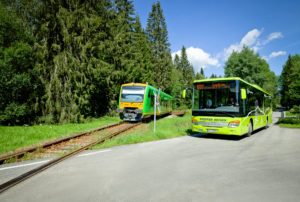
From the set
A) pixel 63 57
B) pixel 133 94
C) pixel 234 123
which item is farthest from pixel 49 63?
pixel 234 123

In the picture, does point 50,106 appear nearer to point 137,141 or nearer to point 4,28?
point 4,28

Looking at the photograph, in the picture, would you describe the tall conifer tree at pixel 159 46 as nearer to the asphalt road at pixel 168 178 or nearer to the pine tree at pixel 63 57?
the pine tree at pixel 63 57

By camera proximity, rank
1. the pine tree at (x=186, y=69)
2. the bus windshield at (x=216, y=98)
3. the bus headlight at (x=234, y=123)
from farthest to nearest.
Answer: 1. the pine tree at (x=186, y=69)
2. the bus windshield at (x=216, y=98)
3. the bus headlight at (x=234, y=123)

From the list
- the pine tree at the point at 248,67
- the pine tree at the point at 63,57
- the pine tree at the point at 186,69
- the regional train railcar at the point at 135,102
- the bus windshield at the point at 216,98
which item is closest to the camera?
the bus windshield at the point at 216,98

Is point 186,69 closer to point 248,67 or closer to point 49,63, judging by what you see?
point 248,67

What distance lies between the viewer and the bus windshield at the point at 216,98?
1035 centimetres

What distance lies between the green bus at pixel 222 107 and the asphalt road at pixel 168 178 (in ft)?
8.60

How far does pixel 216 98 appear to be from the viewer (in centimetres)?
1094

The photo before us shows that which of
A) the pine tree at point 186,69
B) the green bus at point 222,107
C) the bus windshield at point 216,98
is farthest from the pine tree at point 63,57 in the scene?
the pine tree at point 186,69

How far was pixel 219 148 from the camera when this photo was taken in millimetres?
8656

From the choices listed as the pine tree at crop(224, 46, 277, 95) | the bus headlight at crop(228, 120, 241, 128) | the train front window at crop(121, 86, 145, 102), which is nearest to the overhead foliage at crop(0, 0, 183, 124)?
the train front window at crop(121, 86, 145, 102)

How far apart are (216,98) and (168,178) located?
6.79 m

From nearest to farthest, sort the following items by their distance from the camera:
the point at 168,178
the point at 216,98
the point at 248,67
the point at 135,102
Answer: the point at 168,178, the point at 216,98, the point at 135,102, the point at 248,67

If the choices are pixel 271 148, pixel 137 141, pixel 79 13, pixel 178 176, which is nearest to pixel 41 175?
pixel 178 176
